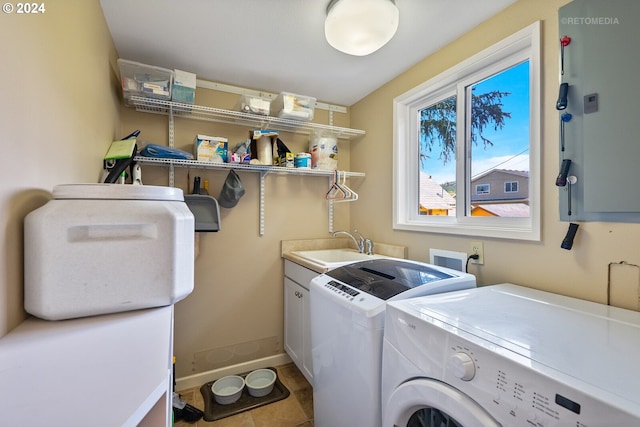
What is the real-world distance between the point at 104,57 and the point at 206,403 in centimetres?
216

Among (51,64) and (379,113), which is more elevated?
(379,113)

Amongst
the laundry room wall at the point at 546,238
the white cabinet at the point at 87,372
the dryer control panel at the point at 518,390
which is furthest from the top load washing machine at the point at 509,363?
the white cabinet at the point at 87,372

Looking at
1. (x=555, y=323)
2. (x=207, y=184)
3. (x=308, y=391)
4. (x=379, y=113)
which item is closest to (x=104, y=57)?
(x=207, y=184)

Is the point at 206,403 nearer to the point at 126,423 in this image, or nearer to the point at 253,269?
the point at 253,269

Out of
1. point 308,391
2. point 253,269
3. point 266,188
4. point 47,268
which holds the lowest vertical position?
point 308,391

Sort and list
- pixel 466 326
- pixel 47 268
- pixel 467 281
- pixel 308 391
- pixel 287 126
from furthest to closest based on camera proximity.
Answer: pixel 287 126
pixel 308 391
pixel 467 281
pixel 466 326
pixel 47 268

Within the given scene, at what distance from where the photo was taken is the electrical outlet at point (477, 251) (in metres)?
1.54

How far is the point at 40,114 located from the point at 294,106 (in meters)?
1.48

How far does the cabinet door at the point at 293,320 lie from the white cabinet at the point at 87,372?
138 centimetres

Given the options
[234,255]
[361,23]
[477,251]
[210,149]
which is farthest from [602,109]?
[234,255]

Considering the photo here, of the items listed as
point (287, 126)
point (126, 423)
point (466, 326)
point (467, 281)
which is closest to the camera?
point (126, 423)

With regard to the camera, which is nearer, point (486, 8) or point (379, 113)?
point (486, 8)

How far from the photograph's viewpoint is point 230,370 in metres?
2.19

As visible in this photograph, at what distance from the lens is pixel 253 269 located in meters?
2.30
